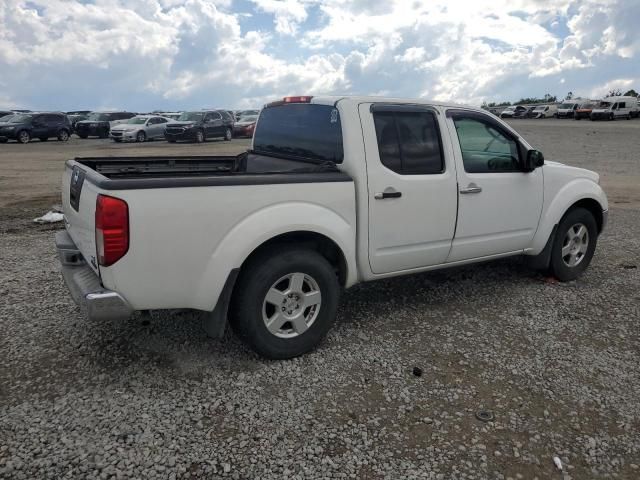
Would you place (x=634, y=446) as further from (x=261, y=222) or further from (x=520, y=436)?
(x=261, y=222)

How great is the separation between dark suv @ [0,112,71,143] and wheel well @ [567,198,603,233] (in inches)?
1087

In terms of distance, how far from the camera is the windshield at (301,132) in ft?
13.3

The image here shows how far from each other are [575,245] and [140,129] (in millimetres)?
25605

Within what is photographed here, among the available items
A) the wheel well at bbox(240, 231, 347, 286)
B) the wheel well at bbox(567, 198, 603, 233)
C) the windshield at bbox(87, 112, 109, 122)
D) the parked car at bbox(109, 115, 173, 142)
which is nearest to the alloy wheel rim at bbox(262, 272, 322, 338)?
the wheel well at bbox(240, 231, 347, 286)

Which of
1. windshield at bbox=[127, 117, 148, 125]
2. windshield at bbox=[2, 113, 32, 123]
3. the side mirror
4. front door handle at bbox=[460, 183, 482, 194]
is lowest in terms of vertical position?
front door handle at bbox=[460, 183, 482, 194]

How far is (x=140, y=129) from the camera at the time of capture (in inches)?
1083

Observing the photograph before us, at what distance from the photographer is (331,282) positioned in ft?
12.4

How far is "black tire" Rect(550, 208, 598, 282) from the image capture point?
530 cm

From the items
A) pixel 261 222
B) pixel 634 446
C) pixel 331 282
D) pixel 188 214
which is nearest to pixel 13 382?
pixel 188 214

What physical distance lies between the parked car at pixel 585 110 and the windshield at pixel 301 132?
4802cm

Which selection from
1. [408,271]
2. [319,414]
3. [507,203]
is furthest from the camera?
[507,203]

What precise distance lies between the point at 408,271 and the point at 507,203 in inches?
46.9

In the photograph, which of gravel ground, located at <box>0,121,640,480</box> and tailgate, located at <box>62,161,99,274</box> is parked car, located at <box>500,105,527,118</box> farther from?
tailgate, located at <box>62,161,99,274</box>

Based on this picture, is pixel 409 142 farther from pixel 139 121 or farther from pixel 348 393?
pixel 139 121
